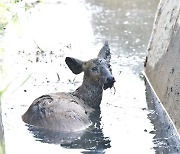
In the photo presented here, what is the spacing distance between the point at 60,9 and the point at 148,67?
8490 millimetres

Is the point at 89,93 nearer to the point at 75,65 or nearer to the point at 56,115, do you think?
the point at 75,65

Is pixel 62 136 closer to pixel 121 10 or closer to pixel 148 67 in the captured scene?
pixel 148 67

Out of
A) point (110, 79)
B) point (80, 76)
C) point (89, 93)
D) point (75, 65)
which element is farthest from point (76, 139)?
point (80, 76)

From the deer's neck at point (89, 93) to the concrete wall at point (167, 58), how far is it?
1156 mm

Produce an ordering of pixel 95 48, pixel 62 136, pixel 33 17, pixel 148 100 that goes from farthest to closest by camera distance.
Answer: pixel 33 17 < pixel 95 48 < pixel 148 100 < pixel 62 136

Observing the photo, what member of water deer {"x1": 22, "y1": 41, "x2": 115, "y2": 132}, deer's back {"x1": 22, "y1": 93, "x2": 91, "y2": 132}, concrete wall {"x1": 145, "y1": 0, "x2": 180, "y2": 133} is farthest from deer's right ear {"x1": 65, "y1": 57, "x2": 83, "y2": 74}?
concrete wall {"x1": 145, "y1": 0, "x2": 180, "y2": 133}

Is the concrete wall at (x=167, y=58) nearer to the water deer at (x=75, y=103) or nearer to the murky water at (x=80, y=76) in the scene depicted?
the murky water at (x=80, y=76)

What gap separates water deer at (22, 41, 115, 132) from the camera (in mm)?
8289

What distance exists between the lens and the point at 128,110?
32.0ft

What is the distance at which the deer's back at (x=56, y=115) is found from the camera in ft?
27.1

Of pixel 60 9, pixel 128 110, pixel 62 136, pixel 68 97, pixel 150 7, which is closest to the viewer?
pixel 62 136

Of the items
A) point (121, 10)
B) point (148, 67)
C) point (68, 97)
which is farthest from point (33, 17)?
point (68, 97)

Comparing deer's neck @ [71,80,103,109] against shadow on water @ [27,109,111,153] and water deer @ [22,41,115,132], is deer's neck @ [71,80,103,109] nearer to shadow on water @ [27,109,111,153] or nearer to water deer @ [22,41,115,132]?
water deer @ [22,41,115,132]

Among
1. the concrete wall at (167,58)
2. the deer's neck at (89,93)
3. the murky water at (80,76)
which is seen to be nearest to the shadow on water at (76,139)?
the murky water at (80,76)
